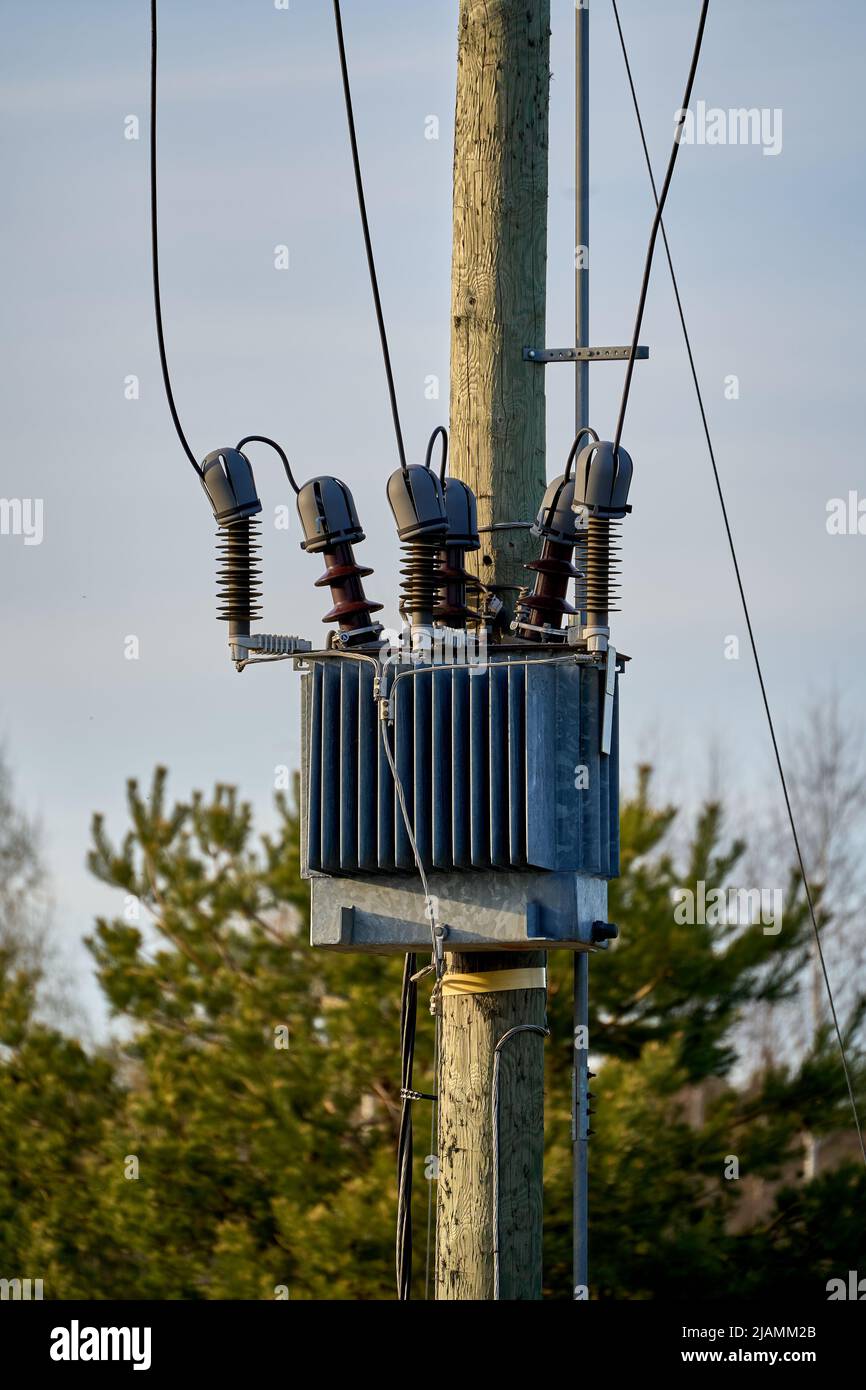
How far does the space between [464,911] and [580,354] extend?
1.64m

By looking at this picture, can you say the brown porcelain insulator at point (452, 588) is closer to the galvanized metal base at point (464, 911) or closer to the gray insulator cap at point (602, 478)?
the gray insulator cap at point (602, 478)

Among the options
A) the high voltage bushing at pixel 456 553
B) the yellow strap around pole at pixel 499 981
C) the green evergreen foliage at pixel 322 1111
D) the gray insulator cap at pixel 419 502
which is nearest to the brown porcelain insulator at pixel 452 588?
the high voltage bushing at pixel 456 553

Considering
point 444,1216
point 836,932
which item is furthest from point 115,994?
point 836,932

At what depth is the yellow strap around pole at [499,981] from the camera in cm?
534

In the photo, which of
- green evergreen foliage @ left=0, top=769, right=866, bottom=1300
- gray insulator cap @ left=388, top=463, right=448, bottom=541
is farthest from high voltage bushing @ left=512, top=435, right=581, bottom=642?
green evergreen foliage @ left=0, top=769, right=866, bottom=1300

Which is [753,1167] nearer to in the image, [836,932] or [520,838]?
[520,838]

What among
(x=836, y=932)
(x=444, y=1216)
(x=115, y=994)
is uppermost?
(x=836, y=932)

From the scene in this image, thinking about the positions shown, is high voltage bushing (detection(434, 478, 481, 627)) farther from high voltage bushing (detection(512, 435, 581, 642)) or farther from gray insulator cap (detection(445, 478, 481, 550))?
high voltage bushing (detection(512, 435, 581, 642))

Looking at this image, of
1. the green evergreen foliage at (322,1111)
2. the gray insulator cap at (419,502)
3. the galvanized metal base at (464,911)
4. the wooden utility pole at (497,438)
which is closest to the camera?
the galvanized metal base at (464,911)
